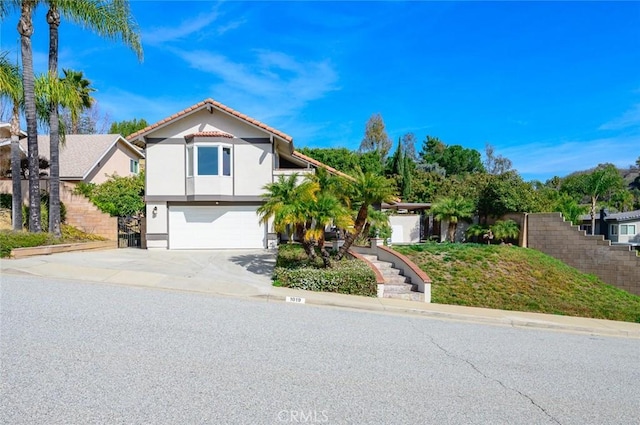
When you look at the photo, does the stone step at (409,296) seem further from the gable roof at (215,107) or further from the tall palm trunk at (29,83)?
the tall palm trunk at (29,83)

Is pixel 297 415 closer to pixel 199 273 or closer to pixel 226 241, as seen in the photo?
pixel 199 273

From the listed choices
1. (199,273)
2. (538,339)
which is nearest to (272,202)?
(199,273)

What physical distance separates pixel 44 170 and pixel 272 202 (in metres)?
18.1

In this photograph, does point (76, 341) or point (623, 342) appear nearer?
point (76, 341)

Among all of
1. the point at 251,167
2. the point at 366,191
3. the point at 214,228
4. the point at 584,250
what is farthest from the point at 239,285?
the point at 584,250

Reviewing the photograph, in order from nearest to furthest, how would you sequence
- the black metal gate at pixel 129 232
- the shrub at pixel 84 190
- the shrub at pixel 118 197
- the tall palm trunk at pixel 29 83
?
the tall palm trunk at pixel 29 83 < the black metal gate at pixel 129 232 < the shrub at pixel 84 190 < the shrub at pixel 118 197

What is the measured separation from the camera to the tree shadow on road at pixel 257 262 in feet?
46.6

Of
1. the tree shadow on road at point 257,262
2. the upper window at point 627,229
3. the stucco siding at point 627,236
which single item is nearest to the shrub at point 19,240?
the tree shadow on road at point 257,262

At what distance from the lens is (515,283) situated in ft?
46.3

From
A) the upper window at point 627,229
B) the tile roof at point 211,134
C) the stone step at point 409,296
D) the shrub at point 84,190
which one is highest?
the tile roof at point 211,134

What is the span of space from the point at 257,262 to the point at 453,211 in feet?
37.2

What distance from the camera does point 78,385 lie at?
461cm

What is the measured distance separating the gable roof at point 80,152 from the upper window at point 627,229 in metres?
36.2

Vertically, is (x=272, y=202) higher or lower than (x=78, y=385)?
higher
